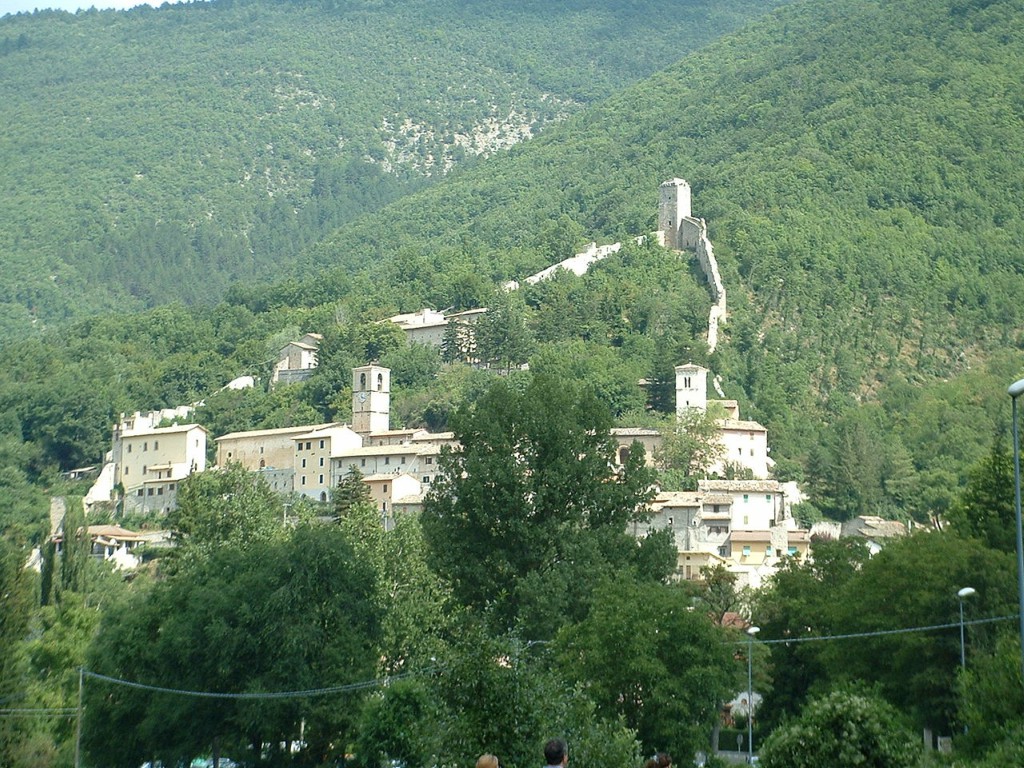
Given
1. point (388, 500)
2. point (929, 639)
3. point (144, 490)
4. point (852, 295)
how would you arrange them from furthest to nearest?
point (852, 295) < point (144, 490) < point (388, 500) < point (929, 639)

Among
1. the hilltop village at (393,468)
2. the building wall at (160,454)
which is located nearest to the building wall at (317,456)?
the hilltop village at (393,468)

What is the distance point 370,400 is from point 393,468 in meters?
10.2

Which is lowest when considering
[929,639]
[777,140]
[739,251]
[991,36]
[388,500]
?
[929,639]

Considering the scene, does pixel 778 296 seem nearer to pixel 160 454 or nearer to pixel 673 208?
pixel 673 208

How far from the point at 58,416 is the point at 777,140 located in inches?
2830

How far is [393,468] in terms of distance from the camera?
9769 cm

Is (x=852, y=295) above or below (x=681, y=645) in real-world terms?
above

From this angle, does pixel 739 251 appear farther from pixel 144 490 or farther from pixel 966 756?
pixel 966 756

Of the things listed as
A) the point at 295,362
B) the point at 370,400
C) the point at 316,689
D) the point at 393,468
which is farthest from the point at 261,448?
the point at 316,689

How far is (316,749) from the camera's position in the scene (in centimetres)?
4684

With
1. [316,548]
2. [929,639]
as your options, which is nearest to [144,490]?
[316,548]

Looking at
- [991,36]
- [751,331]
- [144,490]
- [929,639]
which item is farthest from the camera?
[991,36]

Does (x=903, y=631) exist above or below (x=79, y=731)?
above

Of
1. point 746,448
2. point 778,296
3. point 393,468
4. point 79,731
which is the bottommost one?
point 79,731
